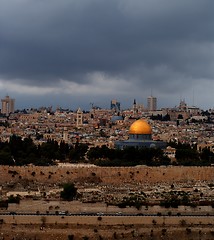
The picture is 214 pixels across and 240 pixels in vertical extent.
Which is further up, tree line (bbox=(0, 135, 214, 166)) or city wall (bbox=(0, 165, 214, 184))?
tree line (bbox=(0, 135, 214, 166))

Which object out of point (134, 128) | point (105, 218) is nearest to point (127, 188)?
point (105, 218)

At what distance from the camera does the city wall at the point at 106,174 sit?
162 ft

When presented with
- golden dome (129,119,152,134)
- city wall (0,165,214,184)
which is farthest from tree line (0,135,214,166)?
golden dome (129,119,152,134)

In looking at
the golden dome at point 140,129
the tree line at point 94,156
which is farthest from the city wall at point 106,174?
the golden dome at point 140,129

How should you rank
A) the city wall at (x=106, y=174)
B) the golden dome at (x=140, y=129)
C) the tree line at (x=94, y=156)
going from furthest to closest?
the golden dome at (x=140, y=129) → the tree line at (x=94, y=156) → the city wall at (x=106, y=174)

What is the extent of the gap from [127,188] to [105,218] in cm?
1262

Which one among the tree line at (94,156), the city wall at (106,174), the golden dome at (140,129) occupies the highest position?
the golden dome at (140,129)

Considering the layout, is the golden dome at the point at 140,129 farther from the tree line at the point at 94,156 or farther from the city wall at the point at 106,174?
the city wall at the point at 106,174

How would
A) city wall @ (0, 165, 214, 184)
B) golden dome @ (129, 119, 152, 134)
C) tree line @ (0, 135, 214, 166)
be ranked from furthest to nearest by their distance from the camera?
1. golden dome @ (129, 119, 152, 134)
2. tree line @ (0, 135, 214, 166)
3. city wall @ (0, 165, 214, 184)

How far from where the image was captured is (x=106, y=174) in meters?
50.1

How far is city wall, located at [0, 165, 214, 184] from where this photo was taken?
1939 inches

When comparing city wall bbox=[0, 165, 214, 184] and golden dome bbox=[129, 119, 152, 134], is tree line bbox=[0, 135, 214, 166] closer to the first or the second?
city wall bbox=[0, 165, 214, 184]

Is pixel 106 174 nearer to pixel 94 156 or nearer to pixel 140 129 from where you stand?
pixel 94 156

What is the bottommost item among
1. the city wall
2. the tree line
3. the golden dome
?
the city wall
